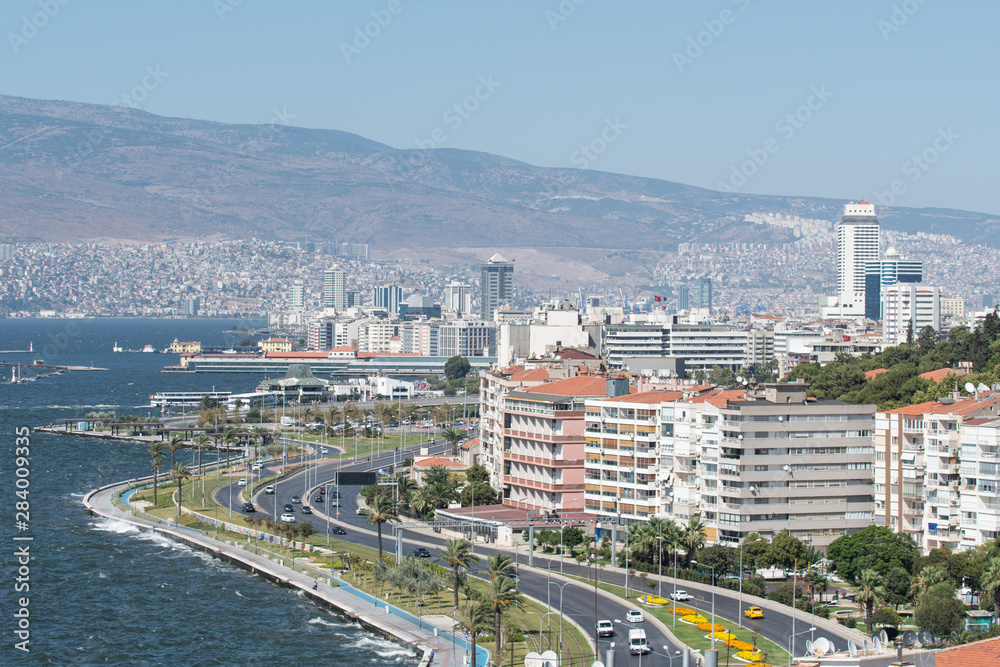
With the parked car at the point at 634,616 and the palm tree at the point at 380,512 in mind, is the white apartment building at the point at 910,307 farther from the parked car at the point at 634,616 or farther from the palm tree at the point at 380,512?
the parked car at the point at 634,616

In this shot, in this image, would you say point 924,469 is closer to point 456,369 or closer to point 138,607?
point 138,607

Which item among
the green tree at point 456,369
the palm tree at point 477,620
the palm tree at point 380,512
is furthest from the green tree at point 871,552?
the green tree at point 456,369

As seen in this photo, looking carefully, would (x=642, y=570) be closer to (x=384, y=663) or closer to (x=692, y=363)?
(x=384, y=663)

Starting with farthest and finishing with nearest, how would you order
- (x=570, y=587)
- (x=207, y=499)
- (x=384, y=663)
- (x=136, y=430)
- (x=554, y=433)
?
(x=136, y=430)
(x=207, y=499)
(x=554, y=433)
(x=570, y=587)
(x=384, y=663)

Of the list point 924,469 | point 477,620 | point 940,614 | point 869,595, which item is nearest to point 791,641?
point 869,595

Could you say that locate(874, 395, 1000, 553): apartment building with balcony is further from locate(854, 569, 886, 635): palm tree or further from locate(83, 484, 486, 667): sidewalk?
locate(83, 484, 486, 667): sidewalk

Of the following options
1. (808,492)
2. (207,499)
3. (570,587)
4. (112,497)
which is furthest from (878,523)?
(112,497)

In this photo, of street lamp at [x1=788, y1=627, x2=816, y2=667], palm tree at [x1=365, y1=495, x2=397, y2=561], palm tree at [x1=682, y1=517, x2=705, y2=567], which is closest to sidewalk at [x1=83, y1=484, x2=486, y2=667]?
palm tree at [x1=365, y1=495, x2=397, y2=561]
